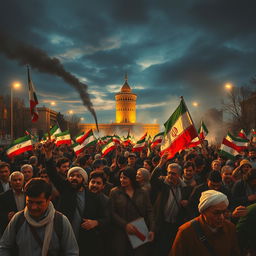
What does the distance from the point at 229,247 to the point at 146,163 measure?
222 inches

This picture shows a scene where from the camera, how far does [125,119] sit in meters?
125

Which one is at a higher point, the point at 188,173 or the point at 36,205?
the point at 188,173

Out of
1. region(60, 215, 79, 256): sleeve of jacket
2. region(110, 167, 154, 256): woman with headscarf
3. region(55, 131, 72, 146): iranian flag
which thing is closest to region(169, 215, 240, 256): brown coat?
region(60, 215, 79, 256): sleeve of jacket

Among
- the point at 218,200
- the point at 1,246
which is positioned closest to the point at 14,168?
the point at 1,246

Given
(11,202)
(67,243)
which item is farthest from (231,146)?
(67,243)

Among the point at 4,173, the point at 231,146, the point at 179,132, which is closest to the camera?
the point at 4,173

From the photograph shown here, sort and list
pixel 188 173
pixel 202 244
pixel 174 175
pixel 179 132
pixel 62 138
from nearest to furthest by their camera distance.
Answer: pixel 202 244, pixel 174 175, pixel 188 173, pixel 179 132, pixel 62 138

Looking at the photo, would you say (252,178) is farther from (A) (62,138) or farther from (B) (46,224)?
(A) (62,138)

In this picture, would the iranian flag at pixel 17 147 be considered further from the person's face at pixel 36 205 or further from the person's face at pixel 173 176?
the person's face at pixel 36 205

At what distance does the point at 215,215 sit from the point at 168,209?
224 centimetres

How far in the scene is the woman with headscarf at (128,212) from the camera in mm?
4430

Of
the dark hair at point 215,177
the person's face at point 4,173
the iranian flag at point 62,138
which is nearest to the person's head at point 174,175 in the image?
the dark hair at point 215,177

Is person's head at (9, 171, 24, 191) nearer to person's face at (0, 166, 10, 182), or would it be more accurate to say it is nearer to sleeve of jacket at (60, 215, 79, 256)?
person's face at (0, 166, 10, 182)

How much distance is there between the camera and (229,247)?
2.81 m
